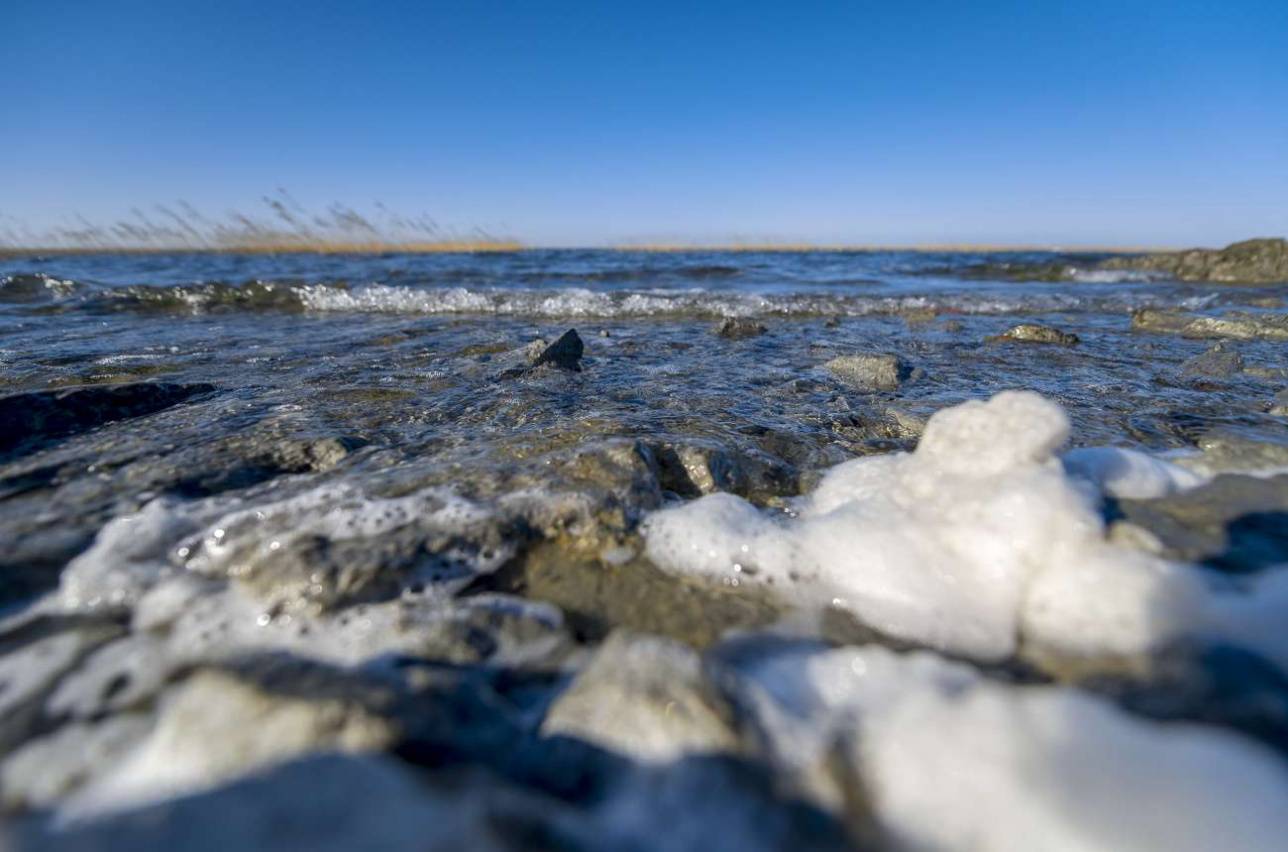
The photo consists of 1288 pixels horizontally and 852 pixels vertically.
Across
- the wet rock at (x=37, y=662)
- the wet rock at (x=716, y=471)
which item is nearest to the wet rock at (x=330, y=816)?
the wet rock at (x=37, y=662)

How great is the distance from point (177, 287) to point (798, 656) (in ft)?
31.3

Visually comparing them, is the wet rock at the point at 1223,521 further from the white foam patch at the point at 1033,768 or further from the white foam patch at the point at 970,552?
the white foam patch at the point at 1033,768

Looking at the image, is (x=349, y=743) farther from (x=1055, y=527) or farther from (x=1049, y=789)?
(x=1055, y=527)

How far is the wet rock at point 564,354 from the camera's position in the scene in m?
3.58

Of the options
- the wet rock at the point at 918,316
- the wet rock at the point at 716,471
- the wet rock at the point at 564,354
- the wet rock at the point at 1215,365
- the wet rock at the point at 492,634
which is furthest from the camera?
the wet rock at the point at 918,316

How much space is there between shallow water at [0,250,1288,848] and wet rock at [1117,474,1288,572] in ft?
0.25

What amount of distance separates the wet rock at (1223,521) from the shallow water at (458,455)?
8 cm

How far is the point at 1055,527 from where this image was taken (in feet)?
4.41

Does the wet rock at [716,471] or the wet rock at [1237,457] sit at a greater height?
the wet rock at [1237,457]

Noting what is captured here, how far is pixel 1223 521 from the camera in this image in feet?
4.92

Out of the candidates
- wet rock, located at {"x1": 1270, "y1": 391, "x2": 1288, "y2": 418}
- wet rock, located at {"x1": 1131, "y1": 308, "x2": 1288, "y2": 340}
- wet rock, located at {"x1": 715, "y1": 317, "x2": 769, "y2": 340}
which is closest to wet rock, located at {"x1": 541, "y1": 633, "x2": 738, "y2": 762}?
wet rock, located at {"x1": 1270, "y1": 391, "x2": 1288, "y2": 418}

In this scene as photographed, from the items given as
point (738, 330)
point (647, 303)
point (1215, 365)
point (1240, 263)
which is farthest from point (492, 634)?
point (1240, 263)

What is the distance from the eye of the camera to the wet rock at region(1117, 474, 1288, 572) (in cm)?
134

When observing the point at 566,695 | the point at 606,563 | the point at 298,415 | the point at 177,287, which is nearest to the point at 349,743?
the point at 566,695
